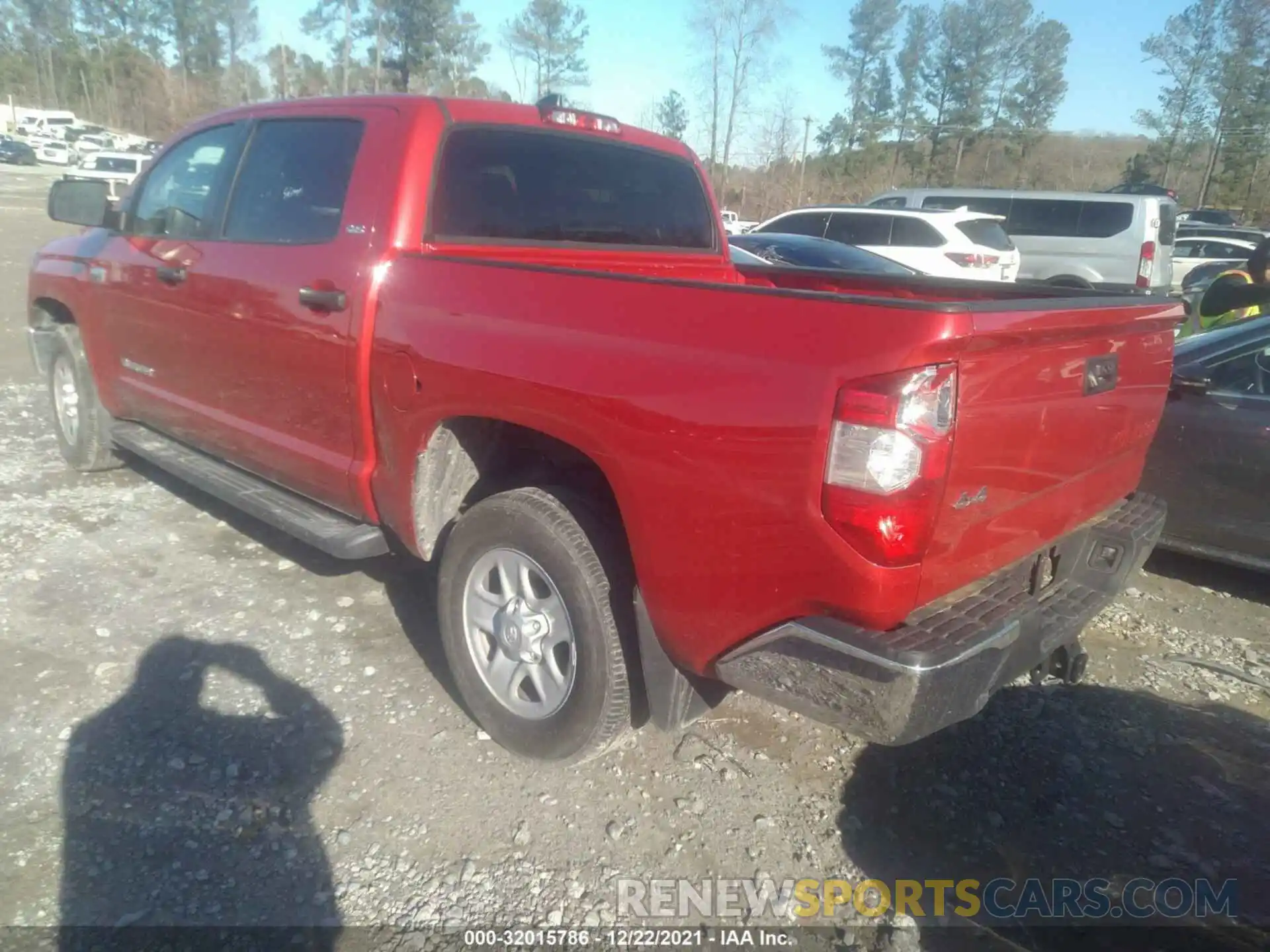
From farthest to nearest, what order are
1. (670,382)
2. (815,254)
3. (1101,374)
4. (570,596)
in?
(815,254)
(570,596)
(1101,374)
(670,382)

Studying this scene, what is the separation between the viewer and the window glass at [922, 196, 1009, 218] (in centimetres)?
1650

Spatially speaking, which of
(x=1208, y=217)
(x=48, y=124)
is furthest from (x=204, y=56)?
(x=1208, y=217)

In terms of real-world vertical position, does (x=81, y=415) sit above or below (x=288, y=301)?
below

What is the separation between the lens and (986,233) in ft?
44.9

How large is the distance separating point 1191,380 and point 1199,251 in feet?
61.3

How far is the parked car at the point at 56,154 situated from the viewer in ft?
159

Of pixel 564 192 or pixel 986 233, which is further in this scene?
pixel 986 233

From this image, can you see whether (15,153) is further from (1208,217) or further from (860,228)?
(1208,217)

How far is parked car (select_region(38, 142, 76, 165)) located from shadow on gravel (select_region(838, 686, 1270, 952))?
185ft

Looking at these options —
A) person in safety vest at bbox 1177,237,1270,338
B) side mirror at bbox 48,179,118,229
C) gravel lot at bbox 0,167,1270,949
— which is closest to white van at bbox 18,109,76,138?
side mirror at bbox 48,179,118,229

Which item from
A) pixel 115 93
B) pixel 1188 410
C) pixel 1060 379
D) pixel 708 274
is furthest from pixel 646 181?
pixel 115 93

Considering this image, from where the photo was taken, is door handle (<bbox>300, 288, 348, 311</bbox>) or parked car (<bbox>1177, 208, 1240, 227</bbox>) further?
parked car (<bbox>1177, 208, 1240, 227</bbox>)

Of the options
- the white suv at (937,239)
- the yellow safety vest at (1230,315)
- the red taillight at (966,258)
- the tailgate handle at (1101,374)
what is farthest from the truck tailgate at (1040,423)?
the red taillight at (966,258)

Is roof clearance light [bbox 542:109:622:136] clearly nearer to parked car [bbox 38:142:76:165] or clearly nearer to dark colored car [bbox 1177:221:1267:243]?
dark colored car [bbox 1177:221:1267:243]
